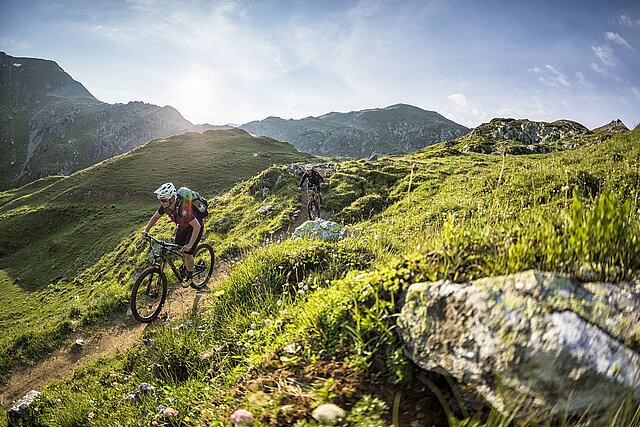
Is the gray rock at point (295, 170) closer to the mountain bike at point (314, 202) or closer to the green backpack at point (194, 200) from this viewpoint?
the mountain bike at point (314, 202)

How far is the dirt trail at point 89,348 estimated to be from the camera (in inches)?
384

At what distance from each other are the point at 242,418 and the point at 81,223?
62.1 meters

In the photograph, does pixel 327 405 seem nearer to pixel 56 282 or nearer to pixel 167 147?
pixel 56 282

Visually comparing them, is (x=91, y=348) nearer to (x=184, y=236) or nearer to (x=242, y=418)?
(x=184, y=236)

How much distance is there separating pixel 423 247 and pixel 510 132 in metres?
137

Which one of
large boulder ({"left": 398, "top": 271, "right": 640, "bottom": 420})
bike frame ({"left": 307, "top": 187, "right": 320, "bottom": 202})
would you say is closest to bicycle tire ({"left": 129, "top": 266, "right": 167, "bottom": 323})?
large boulder ({"left": 398, "top": 271, "right": 640, "bottom": 420})

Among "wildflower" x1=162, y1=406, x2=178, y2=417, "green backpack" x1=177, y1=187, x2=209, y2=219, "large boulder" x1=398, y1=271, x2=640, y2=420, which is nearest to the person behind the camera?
"large boulder" x1=398, y1=271, x2=640, y2=420

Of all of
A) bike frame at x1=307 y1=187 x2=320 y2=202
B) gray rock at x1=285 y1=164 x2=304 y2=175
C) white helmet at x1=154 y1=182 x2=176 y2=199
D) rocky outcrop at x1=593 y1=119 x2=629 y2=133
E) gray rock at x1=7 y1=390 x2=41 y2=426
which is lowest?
gray rock at x1=7 y1=390 x2=41 y2=426

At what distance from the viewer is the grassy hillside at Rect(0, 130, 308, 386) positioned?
64.3 ft

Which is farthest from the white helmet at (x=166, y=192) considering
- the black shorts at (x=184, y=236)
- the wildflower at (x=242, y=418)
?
the wildflower at (x=242, y=418)

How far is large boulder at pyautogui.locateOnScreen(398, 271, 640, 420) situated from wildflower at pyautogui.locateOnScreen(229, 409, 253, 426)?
73.0 inches

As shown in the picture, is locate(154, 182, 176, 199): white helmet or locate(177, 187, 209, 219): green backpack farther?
locate(177, 187, 209, 219): green backpack

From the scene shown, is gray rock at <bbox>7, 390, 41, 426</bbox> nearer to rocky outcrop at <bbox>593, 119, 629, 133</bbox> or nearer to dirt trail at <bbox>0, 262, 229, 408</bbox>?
dirt trail at <bbox>0, 262, 229, 408</bbox>

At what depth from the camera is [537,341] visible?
8.65 ft
